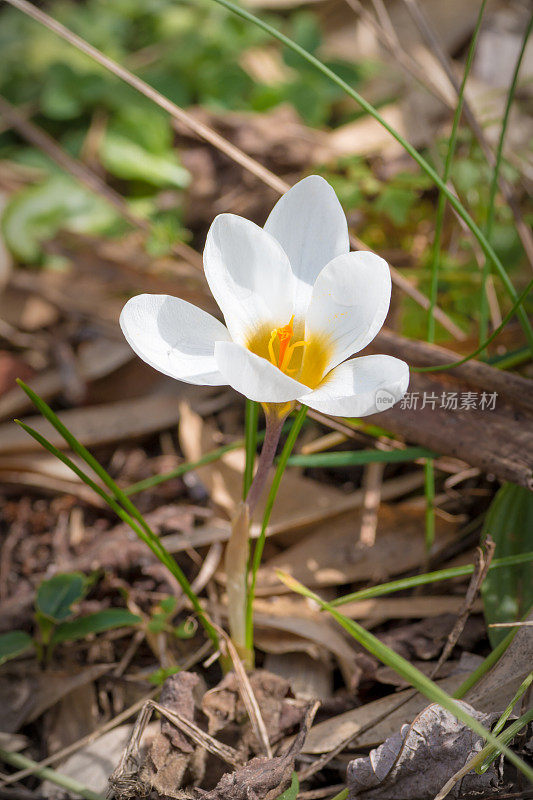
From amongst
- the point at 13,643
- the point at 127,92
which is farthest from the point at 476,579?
the point at 127,92

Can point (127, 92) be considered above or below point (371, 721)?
above

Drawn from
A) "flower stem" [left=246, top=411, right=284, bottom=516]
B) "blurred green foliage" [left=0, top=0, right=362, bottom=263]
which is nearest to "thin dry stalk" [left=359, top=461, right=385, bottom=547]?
"flower stem" [left=246, top=411, right=284, bottom=516]

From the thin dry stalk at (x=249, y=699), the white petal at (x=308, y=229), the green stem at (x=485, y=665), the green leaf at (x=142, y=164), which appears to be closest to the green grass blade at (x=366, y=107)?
the white petal at (x=308, y=229)

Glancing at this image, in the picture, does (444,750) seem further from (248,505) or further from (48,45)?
(48,45)

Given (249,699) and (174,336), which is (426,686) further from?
(174,336)

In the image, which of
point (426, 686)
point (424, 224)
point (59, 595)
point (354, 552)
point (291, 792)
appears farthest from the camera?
point (424, 224)
